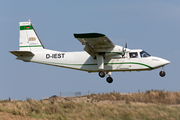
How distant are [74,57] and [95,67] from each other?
2.30 metres

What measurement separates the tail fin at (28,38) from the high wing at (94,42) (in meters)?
5.95

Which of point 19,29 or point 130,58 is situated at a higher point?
point 19,29

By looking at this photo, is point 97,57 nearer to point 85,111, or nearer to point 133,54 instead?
point 133,54

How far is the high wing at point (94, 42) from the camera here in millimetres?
23078

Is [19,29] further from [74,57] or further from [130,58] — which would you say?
[130,58]

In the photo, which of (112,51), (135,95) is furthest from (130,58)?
(135,95)

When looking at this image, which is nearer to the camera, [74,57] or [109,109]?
[109,109]

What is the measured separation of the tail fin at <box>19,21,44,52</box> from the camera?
2961cm

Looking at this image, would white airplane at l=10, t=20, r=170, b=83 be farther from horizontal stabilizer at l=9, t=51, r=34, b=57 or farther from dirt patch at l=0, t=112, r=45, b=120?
dirt patch at l=0, t=112, r=45, b=120

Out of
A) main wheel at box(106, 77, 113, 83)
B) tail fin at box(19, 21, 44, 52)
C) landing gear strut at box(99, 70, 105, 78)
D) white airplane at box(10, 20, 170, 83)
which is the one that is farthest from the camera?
tail fin at box(19, 21, 44, 52)

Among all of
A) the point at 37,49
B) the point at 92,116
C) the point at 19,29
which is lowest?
the point at 92,116

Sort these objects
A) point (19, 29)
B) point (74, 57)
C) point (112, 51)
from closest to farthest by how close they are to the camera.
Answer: point (112, 51)
point (74, 57)
point (19, 29)

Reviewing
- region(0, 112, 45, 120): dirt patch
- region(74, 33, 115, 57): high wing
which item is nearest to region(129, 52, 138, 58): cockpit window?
region(74, 33, 115, 57): high wing

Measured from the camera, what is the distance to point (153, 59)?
2631 cm
